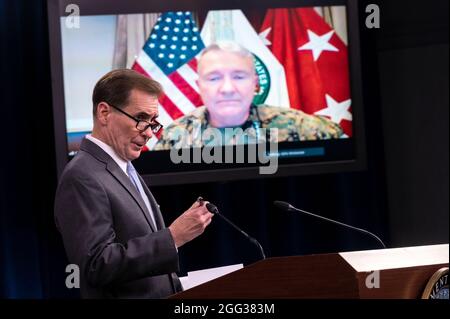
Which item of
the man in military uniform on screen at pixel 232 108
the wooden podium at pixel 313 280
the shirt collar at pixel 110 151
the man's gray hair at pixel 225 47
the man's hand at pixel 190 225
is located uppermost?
the man's gray hair at pixel 225 47

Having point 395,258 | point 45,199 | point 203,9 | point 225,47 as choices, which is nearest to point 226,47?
point 225,47

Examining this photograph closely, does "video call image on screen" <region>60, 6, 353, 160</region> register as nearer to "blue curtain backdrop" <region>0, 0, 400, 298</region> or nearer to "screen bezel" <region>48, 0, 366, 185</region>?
"screen bezel" <region>48, 0, 366, 185</region>

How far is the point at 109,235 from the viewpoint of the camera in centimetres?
201

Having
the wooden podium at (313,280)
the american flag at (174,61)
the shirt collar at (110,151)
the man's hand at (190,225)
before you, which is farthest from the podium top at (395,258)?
the american flag at (174,61)

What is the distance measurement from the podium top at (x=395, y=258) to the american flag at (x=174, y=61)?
2264mm

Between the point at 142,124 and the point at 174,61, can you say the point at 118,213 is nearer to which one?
the point at 142,124

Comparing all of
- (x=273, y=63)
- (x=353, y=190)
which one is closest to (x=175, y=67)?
(x=273, y=63)

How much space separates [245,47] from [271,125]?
1.41 feet

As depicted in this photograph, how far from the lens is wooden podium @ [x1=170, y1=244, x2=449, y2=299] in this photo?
5.45ft

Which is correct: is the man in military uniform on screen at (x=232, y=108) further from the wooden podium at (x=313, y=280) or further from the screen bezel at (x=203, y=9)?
the wooden podium at (x=313, y=280)

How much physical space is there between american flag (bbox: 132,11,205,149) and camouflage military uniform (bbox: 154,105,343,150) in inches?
2.0

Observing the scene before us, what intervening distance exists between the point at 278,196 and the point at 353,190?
49 cm

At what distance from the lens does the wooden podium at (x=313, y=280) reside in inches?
65.4
